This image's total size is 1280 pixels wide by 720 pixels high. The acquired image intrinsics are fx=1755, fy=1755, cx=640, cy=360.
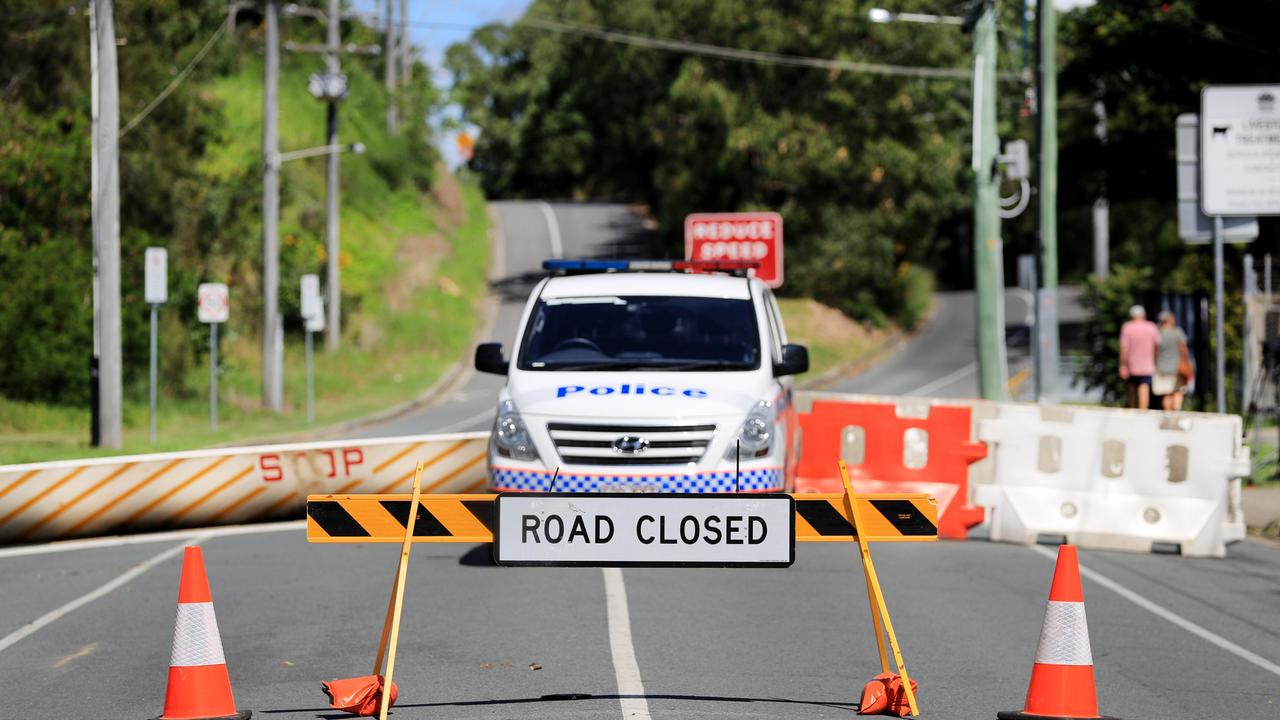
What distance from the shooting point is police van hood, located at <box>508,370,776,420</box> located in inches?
458

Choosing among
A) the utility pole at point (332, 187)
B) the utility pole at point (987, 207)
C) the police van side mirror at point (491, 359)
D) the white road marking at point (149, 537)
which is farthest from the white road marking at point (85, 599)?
the utility pole at point (332, 187)

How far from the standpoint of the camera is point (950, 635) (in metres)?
10.1

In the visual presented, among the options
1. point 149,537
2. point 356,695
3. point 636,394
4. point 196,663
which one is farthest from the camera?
point 149,537

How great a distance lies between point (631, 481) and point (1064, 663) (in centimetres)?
456

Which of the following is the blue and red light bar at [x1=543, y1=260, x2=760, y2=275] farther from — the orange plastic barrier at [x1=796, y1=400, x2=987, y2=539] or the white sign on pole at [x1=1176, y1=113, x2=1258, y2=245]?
the white sign on pole at [x1=1176, y1=113, x2=1258, y2=245]

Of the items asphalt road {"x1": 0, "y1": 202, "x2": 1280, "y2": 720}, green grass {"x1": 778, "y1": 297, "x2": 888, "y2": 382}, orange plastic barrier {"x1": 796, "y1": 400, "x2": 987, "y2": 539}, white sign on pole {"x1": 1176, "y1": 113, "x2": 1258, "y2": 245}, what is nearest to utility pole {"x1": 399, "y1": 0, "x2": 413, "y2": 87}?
green grass {"x1": 778, "y1": 297, "x2": 888, "y2": 382}

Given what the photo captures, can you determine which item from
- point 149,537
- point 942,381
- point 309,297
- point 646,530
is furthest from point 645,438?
point 942,381

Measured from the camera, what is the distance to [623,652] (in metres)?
9.27

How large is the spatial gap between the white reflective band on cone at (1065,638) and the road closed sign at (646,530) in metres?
1.13

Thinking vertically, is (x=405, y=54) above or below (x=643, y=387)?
above

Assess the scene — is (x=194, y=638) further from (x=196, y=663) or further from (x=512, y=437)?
(x=512, y=437)

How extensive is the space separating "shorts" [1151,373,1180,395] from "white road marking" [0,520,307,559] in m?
13.5

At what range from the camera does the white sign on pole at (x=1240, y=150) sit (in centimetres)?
1836

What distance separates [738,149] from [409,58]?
3371cm
